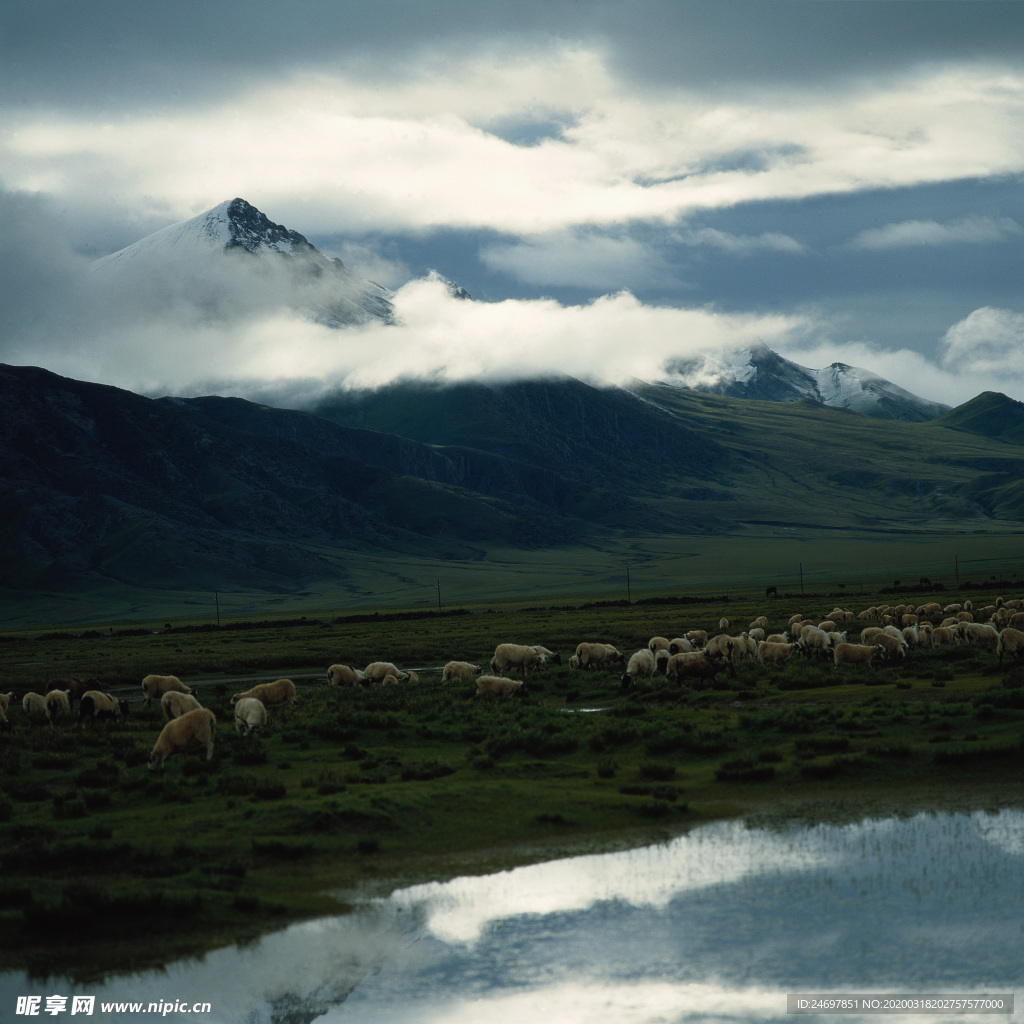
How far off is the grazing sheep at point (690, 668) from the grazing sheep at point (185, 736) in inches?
591

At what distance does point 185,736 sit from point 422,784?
16.9ft

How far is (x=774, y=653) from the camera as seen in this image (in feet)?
116

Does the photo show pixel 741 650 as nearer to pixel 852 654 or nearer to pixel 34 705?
pixel 852 654

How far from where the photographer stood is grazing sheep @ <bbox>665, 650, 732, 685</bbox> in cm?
3075

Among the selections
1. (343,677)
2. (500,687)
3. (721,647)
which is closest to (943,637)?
(721,647)

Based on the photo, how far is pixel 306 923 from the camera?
42.6 feet

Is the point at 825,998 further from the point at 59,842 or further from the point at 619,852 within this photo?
the point at 59,842

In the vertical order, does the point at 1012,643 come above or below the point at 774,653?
above

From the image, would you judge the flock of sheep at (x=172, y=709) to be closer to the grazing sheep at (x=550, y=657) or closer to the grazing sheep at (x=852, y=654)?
the grazing sheep at (x=550, y=657)

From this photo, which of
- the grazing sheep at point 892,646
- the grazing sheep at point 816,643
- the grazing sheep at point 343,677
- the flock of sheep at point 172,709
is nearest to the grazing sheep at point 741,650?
the grazing sheep at point 816,643

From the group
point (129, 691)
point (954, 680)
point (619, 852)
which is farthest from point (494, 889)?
point (129, 691)

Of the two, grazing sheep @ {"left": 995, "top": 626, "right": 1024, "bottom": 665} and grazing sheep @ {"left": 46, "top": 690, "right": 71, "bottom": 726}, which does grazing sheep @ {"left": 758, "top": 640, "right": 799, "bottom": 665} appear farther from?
grazing sheep @ {"left": 46, "top": 690, "right": 71, "bottom": 726}

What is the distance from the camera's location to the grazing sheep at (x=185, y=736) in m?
20.5

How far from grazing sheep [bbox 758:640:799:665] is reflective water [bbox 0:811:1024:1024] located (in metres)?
20.2
